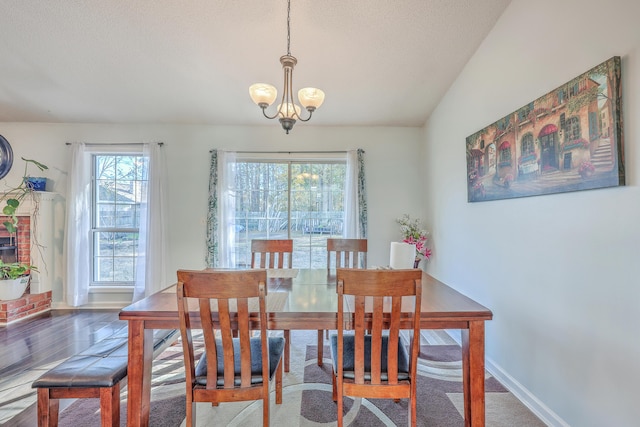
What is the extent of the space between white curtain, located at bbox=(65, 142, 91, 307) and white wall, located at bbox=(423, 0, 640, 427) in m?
4.77

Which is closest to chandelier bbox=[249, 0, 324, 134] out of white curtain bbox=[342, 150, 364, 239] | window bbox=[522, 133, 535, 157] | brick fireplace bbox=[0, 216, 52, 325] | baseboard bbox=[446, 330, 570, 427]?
window bbox=[522, 133, 535, 157]

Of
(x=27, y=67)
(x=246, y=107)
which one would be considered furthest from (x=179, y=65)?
(x=27, y=67)

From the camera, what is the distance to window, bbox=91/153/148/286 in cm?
409

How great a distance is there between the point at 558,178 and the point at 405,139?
2.61 m

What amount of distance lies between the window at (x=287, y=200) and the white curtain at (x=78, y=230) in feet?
6.66

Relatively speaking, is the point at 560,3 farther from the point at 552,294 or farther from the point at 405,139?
the point at 405,139

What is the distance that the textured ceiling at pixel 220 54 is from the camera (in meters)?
2.22

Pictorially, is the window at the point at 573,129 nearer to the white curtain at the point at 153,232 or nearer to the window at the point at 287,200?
the window at the point at 287,200

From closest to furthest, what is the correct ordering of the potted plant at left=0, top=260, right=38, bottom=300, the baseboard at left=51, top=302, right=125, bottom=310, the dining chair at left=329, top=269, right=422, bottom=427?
the dining chair at left=329, top=269, right=422, bottom=427 → the potted plant at left=0, top=260, right=38, bottom=300 → the baseboard at left=51, top=302, right=125, bottom=310

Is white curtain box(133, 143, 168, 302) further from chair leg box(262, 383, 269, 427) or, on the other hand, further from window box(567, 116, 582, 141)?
window box(567, 116, 582, 141)

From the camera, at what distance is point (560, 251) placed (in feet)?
5.47

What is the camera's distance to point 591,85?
1.43m

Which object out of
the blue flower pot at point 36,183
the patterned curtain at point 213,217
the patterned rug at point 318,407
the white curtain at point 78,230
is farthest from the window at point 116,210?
the patterned rug at point 318,407

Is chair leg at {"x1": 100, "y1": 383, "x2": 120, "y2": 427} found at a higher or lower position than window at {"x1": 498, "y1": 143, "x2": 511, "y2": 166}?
lower
